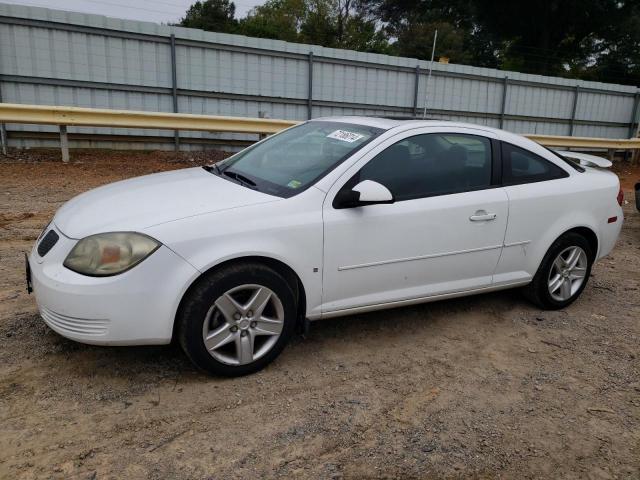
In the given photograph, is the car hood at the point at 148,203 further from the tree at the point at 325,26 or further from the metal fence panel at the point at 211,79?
the tree at the point at 325,26

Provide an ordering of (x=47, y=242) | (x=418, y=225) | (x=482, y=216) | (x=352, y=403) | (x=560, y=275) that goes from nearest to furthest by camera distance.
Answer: (x=352, y=403) < (x=47, y=242) < (x=418, y=225) < (x=482, y=216) < (x=560, y=275)

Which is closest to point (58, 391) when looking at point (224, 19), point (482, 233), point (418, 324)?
Answer: point (418, 324)

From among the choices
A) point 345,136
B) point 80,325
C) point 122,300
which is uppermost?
point 345,136

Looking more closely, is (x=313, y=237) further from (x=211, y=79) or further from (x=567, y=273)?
(x=211, y=79)

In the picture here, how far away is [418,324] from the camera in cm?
417

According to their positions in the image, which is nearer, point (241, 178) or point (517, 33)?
point (241, 178)

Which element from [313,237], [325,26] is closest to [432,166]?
[313,237]

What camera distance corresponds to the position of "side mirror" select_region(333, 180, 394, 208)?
3.35m

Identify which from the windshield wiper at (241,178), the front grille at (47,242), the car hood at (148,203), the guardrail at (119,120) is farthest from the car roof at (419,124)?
the guardrail at (119,120)

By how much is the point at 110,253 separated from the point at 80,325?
0.41 metres

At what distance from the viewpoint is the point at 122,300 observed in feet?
9.37

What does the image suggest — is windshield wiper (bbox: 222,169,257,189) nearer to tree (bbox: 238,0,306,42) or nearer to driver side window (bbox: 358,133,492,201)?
driver side window (bbox: 358,133,492,201)

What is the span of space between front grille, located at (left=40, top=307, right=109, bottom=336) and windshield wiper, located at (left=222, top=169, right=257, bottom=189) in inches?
50.1

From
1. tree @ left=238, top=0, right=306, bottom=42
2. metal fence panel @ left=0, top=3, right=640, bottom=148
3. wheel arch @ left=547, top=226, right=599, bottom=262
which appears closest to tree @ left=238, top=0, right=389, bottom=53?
tree @ left=238, top=0, right=306, bottom=42
